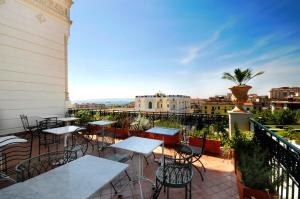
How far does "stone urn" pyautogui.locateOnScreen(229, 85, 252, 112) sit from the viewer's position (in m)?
4.41

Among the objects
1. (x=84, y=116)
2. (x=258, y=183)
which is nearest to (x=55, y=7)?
(x=84, y=116)

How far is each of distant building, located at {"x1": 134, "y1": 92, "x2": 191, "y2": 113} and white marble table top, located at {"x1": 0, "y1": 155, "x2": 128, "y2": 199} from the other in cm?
4299

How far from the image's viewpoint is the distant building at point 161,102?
46000 millimetres

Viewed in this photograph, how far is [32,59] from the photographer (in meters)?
6.75

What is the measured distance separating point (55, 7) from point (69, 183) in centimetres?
852

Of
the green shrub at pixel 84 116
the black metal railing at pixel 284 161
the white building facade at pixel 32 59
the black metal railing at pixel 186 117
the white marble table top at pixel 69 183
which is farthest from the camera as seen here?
the green shrub at pixel 84 116

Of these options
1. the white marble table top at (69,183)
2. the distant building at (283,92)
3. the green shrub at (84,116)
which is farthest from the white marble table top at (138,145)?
the distant building at (283,92)

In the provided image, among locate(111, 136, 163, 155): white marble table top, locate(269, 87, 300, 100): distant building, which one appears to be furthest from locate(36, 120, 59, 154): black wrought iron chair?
locate(269, 87, 300, 100): distant building

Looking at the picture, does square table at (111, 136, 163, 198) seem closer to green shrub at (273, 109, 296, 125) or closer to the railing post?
the railing post

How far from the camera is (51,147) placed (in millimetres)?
5023

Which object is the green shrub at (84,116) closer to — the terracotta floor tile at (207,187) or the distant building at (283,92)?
the terracotta floor tile at (207,187)

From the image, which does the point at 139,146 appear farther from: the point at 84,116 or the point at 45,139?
the point at 84,116

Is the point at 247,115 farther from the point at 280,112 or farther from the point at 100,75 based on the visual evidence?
the point at 100,75

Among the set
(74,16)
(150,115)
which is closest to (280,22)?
(150,115)
